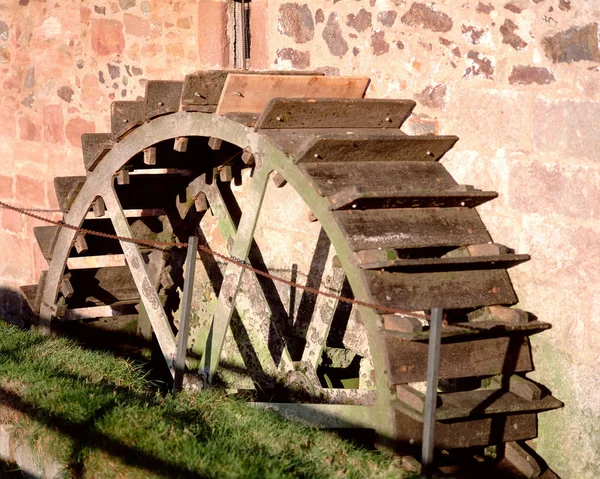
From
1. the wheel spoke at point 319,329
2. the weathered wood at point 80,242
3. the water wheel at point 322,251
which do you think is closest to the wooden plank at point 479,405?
the water wheel at point 322,251

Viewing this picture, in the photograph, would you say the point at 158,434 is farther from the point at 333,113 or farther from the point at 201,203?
the point at 201,203

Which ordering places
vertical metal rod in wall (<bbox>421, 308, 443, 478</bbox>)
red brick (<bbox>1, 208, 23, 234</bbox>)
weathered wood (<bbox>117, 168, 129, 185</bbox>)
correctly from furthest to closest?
1. red brick (<bbox>1, 208, 23, 234</bbox>)
2. weathered wood (<bbox>117, 168, 129, 185</bbox>)
3. vertical metal rod in wall (<bbox>421, 308, 443, 478</bbox>)

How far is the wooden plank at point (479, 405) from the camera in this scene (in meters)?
4.06

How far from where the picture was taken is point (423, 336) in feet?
13.3

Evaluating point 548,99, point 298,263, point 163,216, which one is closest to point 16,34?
point 163,216

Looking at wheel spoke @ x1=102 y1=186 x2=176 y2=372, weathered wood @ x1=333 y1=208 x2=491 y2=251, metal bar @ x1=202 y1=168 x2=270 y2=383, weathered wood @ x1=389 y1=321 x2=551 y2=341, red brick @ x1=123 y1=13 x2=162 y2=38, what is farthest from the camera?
red brick @ x1=123 y1=13 x2=162 y2=38

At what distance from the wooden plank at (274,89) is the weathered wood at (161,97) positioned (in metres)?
0.45

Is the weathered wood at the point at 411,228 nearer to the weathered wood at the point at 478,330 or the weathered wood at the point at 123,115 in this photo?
the weathered wood at the point at 478,330

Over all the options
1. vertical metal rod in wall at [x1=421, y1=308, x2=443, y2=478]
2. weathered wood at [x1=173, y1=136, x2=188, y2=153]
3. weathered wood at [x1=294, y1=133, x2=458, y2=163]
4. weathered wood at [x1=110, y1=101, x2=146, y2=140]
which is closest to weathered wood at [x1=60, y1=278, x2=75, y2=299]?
weathered wood at [x1=110, y1=101, x2=146, y2=140]

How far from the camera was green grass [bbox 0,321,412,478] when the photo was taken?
3746 mm

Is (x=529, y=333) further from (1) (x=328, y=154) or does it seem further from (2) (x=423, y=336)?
(1) (x=328, y=154)

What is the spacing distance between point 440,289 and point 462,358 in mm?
312

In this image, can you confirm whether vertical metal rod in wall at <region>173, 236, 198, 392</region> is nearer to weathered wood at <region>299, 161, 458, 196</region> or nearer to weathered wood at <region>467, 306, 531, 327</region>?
weathered wood at <region>299, 161, 458, 196</region>

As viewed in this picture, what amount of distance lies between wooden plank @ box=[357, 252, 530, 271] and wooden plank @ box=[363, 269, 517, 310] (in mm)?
28
